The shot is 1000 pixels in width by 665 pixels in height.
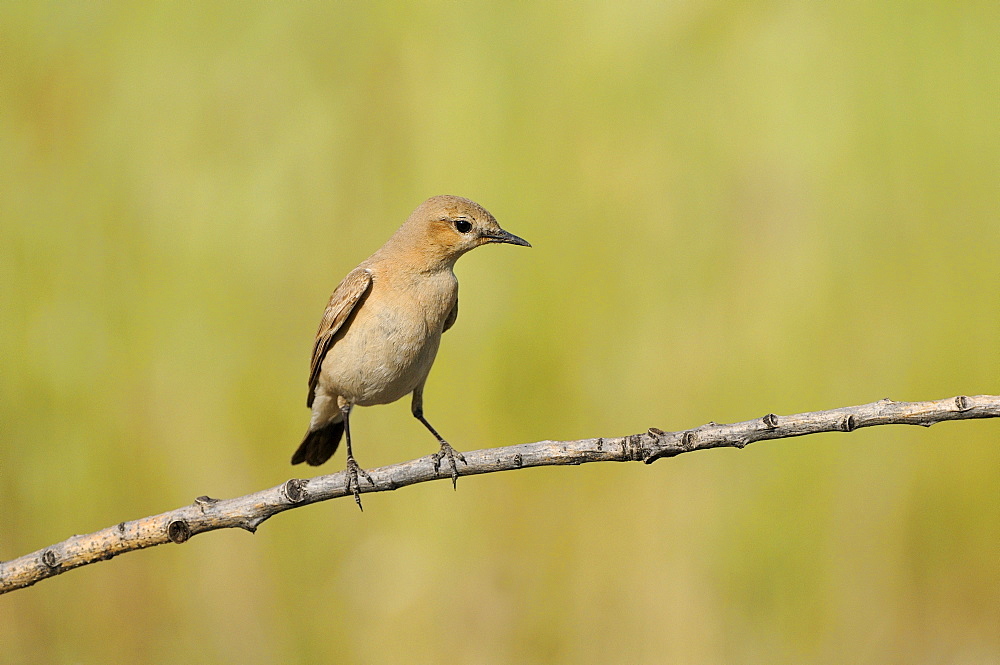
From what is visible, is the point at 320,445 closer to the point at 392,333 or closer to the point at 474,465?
the point at 392,333

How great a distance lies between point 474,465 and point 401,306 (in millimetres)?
965

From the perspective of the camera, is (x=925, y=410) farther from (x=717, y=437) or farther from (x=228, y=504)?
(x=228, y=504)

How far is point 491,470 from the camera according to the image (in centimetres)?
235

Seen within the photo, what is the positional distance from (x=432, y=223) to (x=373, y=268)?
0.35 metres

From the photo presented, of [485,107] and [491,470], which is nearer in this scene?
[491,470]

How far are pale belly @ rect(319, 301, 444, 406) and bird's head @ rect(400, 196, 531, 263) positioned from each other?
0.87 ft

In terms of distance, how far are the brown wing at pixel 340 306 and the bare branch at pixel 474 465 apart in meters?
0.84

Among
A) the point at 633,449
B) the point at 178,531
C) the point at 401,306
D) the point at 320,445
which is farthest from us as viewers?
the point at 320,445

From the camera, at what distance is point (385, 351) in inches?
123

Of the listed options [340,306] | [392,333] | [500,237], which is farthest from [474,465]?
[340,306]

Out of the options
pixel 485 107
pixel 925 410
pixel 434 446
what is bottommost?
pixel 925 410

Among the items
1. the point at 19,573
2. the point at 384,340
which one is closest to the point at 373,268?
the point at 384,340

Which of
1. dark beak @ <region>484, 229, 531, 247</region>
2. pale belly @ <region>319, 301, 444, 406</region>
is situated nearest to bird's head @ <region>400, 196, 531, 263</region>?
dark beak @ <region>484, 229, 531, 247</region>

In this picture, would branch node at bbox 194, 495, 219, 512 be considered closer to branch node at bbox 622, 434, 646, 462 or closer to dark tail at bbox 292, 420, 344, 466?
branch node at bbox 622, 434, 646, 462
